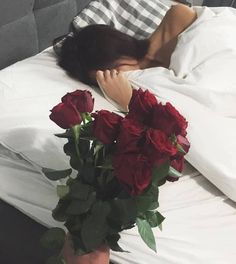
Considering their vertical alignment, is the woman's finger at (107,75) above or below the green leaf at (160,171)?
below

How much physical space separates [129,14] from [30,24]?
44cm

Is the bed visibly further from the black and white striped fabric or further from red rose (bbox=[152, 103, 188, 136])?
the black and white striped fabric

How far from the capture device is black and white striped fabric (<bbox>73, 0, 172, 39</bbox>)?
159cm

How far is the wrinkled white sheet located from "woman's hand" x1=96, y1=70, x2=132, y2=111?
0.04 m

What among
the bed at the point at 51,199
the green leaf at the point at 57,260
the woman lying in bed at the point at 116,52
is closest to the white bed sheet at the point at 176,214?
the bed at the point at 51,199

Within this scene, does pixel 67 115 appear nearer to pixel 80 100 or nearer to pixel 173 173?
pixel 80 100

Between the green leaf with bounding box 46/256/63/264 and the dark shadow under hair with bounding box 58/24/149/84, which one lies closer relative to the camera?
the green leaf with bounding box 46/256/63/264

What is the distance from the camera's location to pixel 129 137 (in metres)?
0.64

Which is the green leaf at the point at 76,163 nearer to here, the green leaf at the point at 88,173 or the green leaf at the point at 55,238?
the green leaf at the point at 88,173

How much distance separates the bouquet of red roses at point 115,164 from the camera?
64 cm

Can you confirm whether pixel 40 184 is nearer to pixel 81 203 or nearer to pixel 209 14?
pixel 81 203

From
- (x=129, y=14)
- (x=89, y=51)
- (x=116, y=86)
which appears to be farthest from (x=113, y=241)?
(x=129, y=14)

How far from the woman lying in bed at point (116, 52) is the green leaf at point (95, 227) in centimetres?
57

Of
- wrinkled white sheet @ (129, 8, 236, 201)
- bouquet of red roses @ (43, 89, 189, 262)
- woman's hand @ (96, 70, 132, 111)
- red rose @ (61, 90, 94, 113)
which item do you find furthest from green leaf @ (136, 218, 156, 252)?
woman's hand @ (96, 70, 132, 111)
